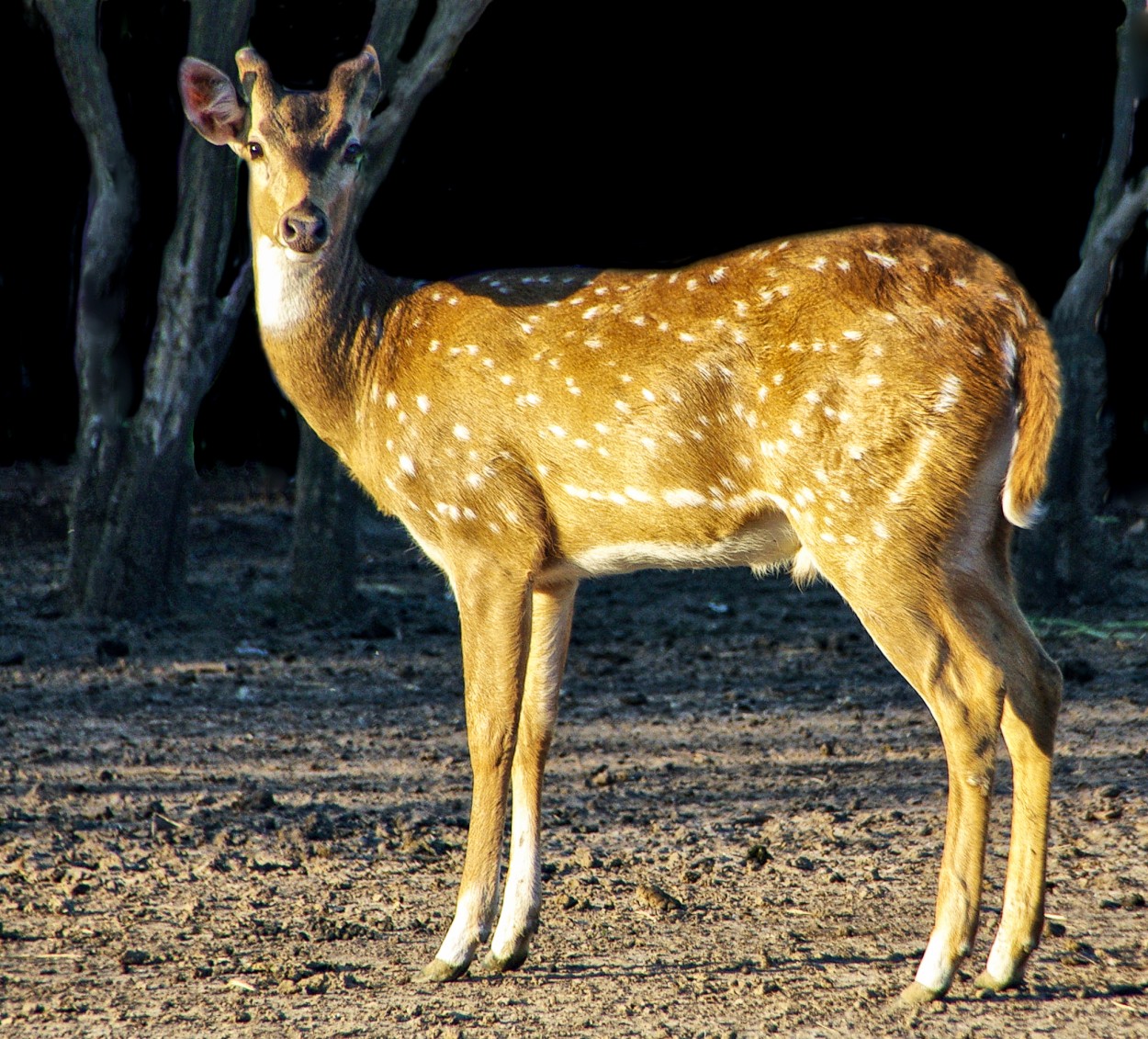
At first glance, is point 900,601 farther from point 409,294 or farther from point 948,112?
point 948,112

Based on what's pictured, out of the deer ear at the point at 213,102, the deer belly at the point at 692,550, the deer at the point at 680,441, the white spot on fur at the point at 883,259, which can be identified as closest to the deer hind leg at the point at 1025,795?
the deer at the point at 680,441

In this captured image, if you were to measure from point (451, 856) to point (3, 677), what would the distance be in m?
3.34

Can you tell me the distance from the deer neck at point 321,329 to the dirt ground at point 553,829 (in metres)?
1.55

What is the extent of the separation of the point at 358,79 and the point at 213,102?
1.53 ft

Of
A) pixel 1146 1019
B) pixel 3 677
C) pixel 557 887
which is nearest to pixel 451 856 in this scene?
pixel 557 887

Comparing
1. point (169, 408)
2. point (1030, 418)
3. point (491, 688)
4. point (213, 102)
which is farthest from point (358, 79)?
point (169, 408)

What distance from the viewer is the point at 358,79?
508cm

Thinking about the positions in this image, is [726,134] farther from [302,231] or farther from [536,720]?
[536,720]

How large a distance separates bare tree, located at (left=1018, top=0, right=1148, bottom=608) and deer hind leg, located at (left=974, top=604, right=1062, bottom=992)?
452cm

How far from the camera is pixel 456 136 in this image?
10.2 metres

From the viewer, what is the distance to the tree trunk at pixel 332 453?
8.23m

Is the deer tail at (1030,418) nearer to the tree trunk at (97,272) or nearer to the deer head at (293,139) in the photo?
the deer head at (293,139)

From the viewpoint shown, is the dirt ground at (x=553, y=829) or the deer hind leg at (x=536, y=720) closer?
the dirt ground at (x=553, y=829)

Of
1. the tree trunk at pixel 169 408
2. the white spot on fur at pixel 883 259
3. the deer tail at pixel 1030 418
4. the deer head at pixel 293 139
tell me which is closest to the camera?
the deer tail at pixel 1030 418
